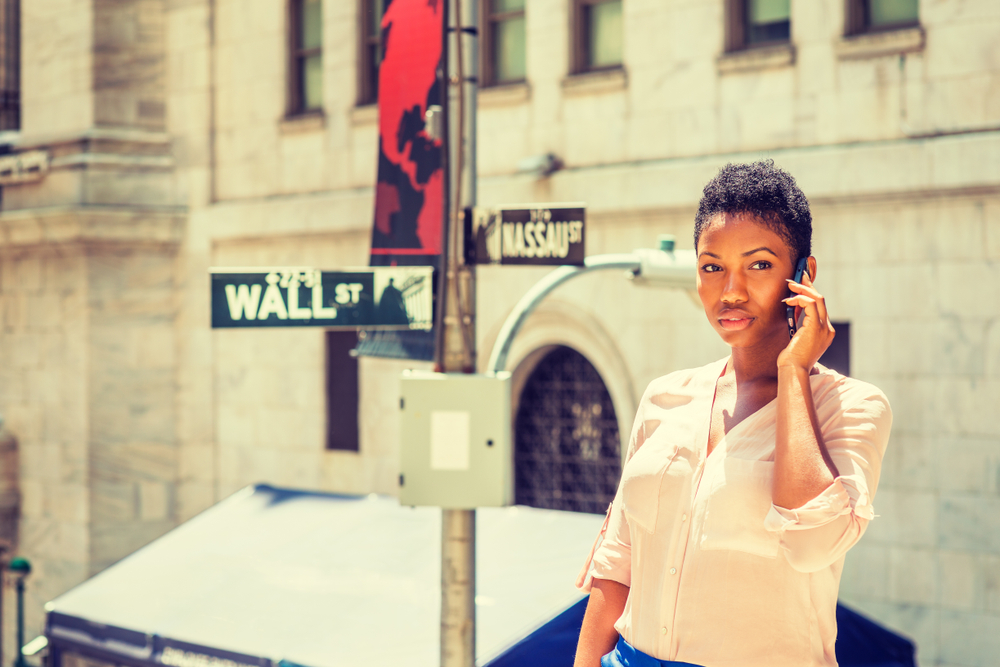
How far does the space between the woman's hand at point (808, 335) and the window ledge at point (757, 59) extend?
7.80 m

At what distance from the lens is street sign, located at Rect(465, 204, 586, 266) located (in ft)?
18.4

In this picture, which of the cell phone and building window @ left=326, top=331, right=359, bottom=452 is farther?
building window @ left=326, top=331, right=359, bottom=452

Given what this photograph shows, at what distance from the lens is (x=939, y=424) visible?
863 cm

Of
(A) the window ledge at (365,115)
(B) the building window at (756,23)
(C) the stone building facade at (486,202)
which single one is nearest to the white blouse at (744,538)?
(C) the stone building facade at (486,202)

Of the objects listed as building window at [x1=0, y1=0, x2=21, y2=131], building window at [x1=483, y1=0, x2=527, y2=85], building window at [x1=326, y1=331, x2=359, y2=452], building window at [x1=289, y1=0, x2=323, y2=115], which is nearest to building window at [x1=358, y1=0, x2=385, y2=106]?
building window at [x1=289, y1=0, x2=323, y2=115]

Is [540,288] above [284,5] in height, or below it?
below

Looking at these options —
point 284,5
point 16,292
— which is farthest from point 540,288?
point 16,292

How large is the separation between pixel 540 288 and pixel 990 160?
170 inches

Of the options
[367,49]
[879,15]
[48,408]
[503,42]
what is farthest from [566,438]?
[48,408]

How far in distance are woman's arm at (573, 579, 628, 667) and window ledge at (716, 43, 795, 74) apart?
786cm

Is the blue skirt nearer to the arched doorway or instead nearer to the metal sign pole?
the metal sign pole

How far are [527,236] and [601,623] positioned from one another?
350cm

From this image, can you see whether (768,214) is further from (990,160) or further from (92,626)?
(92,626)

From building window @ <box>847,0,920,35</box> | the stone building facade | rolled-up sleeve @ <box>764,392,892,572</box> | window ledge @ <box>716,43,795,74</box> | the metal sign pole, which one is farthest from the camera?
window ledge @ <box>716,43,795,74</box>
